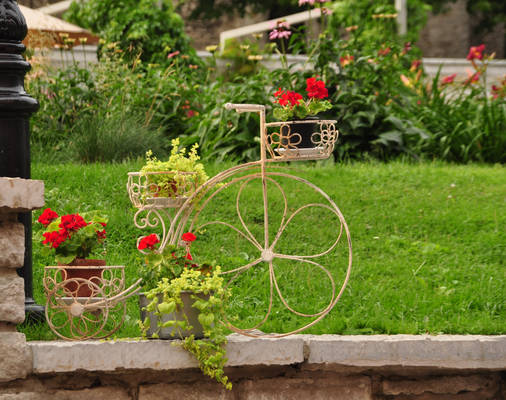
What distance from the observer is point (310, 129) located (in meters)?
3.78

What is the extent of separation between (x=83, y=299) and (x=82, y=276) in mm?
135

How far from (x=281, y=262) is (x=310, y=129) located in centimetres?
145

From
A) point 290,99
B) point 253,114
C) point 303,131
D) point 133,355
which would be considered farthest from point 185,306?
point 253,114

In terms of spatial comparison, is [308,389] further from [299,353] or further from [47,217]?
[47,217]

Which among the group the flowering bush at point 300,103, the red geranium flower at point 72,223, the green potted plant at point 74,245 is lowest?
the green potted plant at point 74,245

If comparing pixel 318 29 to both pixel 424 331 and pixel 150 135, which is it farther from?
pixel 424 331

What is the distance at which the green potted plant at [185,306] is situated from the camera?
11.4ft

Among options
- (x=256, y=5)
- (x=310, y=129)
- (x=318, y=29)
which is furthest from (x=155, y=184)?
(x=256, y=5)

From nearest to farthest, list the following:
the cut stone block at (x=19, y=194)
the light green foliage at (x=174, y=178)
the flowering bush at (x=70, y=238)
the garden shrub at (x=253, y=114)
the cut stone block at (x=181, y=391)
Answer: the cut stone block at (x=19, y=194)
the cut stone block at (x=181, y=391)
the light green foliage at (x=174, y=178)
the flowering bush at (x=70, y=238)
the garden shrub at (x=253, y=114)

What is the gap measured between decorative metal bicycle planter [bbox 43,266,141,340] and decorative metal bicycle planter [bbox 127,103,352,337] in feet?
1.10

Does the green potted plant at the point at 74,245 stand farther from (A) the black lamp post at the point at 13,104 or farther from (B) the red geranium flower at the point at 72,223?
(A) the black lamp post at the point at 13,104

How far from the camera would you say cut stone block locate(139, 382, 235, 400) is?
11.9ft

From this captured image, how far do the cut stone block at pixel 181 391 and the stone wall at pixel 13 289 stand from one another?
22.2 inches

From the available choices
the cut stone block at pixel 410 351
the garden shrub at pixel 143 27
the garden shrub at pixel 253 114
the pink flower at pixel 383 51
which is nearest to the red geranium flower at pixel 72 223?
the cut stone block at pixel 410 351
